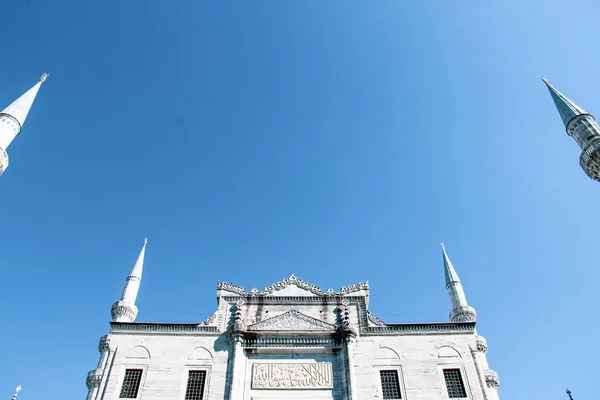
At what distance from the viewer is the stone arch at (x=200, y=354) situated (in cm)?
1952

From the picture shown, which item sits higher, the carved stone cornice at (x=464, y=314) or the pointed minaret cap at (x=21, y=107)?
the pointed minaret cap at (x=21, y=107)

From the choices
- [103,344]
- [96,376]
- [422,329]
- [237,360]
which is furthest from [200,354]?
[422,329]

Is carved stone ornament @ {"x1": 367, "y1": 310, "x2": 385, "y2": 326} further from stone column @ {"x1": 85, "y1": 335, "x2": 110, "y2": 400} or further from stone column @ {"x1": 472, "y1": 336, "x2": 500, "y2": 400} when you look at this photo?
stone column @ {"x1": 85, "y1": 335, "x2": 110, "y2": 400}

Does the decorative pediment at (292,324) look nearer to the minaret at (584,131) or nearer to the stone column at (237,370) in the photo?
the stone column at (237,370)

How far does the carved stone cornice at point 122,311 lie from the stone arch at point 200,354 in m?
6.41

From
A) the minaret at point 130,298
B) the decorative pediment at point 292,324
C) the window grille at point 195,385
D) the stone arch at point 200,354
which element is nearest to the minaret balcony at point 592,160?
the decorative pediment at point 292,324

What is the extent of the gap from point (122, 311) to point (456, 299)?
19847mm

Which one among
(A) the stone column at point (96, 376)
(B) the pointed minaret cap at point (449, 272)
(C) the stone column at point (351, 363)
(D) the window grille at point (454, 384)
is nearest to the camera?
(C) the stone column at point (351, 363)

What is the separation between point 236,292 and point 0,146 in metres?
15.6

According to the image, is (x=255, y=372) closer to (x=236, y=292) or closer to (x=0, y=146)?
(x=236, y=292)

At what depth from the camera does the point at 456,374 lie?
62.4 feet

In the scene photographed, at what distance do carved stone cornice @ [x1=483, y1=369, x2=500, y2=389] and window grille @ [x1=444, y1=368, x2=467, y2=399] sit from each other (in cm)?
187

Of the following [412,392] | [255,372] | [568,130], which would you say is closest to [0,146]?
[255,372]

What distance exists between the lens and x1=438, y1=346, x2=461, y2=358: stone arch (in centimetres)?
1952
